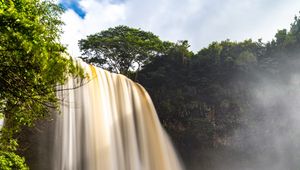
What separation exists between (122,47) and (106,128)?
Result: 19.3 m

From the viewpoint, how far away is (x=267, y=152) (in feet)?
81.5

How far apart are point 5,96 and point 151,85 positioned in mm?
19950

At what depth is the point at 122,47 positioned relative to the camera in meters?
33.8

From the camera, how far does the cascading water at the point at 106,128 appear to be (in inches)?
541

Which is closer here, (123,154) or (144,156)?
(123,154)

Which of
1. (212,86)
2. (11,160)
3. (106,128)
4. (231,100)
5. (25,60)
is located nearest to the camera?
(25,60)

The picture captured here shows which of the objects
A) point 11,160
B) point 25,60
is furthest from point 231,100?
point 25,60

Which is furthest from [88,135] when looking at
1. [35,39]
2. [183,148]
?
[183,148]

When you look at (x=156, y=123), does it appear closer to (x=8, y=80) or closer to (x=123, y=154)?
(x=123, y=154)

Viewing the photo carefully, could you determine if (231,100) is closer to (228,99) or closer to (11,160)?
(228,99)

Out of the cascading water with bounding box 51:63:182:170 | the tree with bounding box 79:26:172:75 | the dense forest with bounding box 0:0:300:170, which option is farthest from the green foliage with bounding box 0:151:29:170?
the tree with bounding box 79:26:172:75

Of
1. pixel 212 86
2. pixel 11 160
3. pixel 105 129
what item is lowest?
pixel 11 160

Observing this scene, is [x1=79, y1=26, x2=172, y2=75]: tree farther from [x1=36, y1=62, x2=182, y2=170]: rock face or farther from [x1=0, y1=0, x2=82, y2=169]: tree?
[x1=0, y1=0, x2=82, y2=169]: tree

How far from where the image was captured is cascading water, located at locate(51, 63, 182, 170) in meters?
13.7
